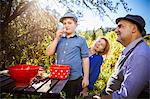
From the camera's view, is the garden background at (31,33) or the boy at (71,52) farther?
the garden background at (31,33)

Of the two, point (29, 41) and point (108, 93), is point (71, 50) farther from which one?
point (29, 41)

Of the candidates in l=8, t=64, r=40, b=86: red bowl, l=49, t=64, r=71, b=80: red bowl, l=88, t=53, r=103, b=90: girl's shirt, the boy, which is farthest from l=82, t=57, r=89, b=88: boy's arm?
l=8, t=64, r=40, b=86: red bowl

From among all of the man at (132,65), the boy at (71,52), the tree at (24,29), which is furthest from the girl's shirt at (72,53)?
the tree at (24,29)

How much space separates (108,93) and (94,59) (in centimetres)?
60

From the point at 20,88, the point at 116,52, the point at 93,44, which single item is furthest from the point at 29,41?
the point at 20,88

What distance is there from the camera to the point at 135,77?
140 cm

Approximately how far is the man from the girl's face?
553 mm

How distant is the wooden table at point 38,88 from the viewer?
139 cm

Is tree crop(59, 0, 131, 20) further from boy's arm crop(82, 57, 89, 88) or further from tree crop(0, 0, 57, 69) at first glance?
boy's arm crop(82, 57, 89, 88)

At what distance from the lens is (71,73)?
1.83 m

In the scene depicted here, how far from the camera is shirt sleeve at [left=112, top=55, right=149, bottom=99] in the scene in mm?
1399

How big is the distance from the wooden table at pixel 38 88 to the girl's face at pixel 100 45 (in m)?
0.67

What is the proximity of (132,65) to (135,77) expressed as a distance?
0.21ft

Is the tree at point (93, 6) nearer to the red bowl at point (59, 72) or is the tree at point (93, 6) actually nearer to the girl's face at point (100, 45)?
the girl's face at point (100, 45)
